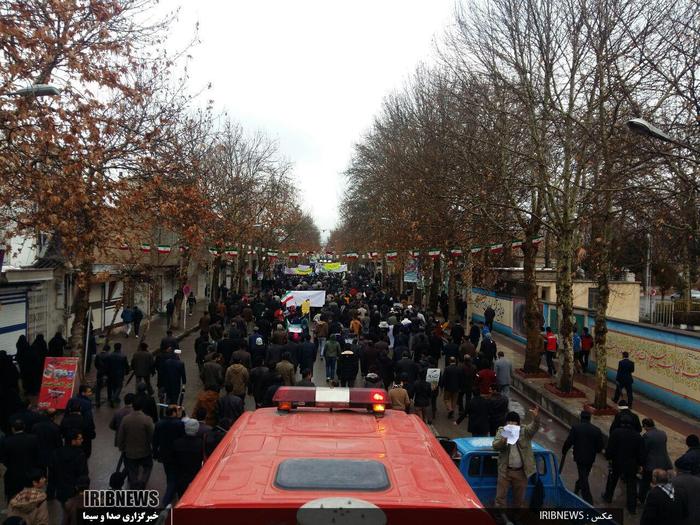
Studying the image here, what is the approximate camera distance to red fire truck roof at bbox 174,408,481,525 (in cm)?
288

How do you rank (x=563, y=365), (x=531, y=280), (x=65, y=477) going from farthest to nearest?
(x=531, y=280) → (x=563, y=365) → (x=65, y=477)

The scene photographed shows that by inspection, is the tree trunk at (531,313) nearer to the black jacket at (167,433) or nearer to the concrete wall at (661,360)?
the concrete wall at (661,360)

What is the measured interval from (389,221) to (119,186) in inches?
994

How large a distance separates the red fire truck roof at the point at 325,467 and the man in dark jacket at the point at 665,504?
338cm

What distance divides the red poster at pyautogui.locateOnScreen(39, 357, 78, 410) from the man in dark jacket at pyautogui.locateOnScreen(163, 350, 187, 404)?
5.55 feet

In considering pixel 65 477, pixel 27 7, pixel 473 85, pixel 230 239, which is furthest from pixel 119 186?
pixel 230 239

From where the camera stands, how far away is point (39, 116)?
9.50 metres

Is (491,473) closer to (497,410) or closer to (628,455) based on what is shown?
(628,455)

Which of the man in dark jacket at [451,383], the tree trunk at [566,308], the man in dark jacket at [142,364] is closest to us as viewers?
the man in dark jacket at [451,383]

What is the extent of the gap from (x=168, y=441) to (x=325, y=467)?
5.20 m

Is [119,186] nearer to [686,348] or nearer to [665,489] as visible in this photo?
[665,489]

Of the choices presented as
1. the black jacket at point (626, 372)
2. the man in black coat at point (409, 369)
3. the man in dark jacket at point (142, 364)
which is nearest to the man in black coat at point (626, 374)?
the black jacket at point (626, 372)

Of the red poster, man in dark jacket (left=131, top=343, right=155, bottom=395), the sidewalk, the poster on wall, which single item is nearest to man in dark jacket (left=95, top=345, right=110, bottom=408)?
man in dark jacket (left=131, top=343, right=155, bottom=395)

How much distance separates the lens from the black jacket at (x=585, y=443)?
8391mm
